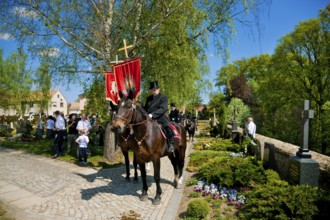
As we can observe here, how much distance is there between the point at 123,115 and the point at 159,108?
5.04 ft

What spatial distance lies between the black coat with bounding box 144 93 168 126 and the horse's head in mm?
979

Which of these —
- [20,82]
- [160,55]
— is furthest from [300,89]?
[20,82]

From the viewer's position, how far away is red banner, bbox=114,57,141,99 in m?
7.74

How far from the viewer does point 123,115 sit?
612cm

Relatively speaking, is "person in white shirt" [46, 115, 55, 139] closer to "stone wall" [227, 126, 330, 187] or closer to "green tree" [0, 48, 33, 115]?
"stone wall" [227, 126, 330, 187]

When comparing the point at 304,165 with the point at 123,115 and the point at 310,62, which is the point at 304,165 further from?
the point at 310,62

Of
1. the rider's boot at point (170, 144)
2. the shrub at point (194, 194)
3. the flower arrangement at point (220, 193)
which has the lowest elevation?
the shrub at point (194, 194)

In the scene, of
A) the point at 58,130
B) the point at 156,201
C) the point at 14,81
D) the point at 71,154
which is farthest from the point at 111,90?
the point at 14,81

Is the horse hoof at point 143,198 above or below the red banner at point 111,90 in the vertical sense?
below

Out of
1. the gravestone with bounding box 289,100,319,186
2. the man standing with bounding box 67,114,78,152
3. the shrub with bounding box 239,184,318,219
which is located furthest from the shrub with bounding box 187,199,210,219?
the man standing with bounding box 67,114,78,152

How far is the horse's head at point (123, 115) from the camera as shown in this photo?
593 centimetres

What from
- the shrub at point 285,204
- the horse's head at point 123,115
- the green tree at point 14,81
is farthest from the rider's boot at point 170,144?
the green tree at point 14,81

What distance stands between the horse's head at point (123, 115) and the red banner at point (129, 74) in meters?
1.34

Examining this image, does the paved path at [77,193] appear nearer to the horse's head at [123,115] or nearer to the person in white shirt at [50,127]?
the horse's head at [123,115]
